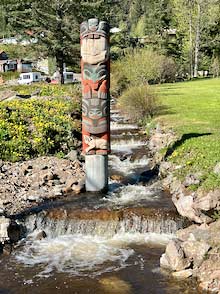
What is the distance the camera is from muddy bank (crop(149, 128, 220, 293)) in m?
10.6

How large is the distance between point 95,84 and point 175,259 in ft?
21.6

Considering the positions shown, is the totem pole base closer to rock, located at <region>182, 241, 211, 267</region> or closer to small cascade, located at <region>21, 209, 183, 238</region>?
small cascade, located at <region>21, 209, 183, 238</region>

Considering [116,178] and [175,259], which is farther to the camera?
[116,178]

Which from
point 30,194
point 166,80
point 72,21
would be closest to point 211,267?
point 30,194

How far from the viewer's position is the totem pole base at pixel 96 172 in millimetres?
15766

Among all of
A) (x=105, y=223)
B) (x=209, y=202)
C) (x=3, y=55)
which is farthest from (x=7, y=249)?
(x=3, y=55)

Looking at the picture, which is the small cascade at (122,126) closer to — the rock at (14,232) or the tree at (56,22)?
the rock at (14,232)

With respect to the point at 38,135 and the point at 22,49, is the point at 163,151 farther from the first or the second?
the point at 22,49

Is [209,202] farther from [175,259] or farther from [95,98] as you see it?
[95,98]

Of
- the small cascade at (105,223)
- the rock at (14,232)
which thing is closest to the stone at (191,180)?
the small cascade at (105,223)

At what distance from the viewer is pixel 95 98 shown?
50.2 feet

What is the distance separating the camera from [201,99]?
38375 millimetres

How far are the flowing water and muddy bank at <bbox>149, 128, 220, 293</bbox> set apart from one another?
0.99ft

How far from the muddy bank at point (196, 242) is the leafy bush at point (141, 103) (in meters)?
Result: 14.4
